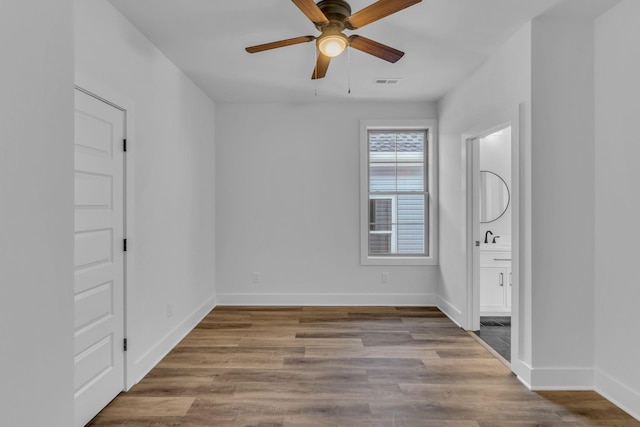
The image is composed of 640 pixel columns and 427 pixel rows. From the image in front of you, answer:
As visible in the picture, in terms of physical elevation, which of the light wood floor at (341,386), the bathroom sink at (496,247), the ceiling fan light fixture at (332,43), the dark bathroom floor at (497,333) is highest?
the ceiling fan light fixture at (332,43)

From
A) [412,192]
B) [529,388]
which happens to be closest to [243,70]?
[412,192]

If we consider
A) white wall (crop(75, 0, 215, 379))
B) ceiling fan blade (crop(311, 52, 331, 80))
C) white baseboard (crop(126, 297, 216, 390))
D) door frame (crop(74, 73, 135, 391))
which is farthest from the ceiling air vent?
white baseboard (crop(126, 297, 216, 390))

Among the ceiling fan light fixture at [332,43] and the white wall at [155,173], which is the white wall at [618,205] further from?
the white wall at [155,173]

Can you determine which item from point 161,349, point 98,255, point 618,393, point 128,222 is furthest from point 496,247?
point 98,255

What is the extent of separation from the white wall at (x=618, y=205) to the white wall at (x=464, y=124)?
446mm

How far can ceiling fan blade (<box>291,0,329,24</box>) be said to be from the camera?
1915 mm

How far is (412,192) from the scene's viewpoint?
471 cm

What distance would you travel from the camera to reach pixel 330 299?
461 centimetres

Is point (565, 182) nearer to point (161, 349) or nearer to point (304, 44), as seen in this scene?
point (304, 44)

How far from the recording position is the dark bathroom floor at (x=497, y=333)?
3.24 m

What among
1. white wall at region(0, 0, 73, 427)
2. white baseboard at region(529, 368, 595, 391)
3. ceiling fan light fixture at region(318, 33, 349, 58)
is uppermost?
ceiling fan light fixture at region(318, 33, 349, 58)

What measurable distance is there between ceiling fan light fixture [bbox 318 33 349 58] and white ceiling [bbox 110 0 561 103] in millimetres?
321

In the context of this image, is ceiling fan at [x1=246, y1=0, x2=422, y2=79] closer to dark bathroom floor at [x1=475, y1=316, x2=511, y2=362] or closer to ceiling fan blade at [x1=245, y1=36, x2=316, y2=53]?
ceiling fan blade at [x1=245, y1=36, x2=316, y2=53]

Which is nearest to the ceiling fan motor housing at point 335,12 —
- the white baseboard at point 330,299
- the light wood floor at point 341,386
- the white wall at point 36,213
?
the white wall at point 36,213
